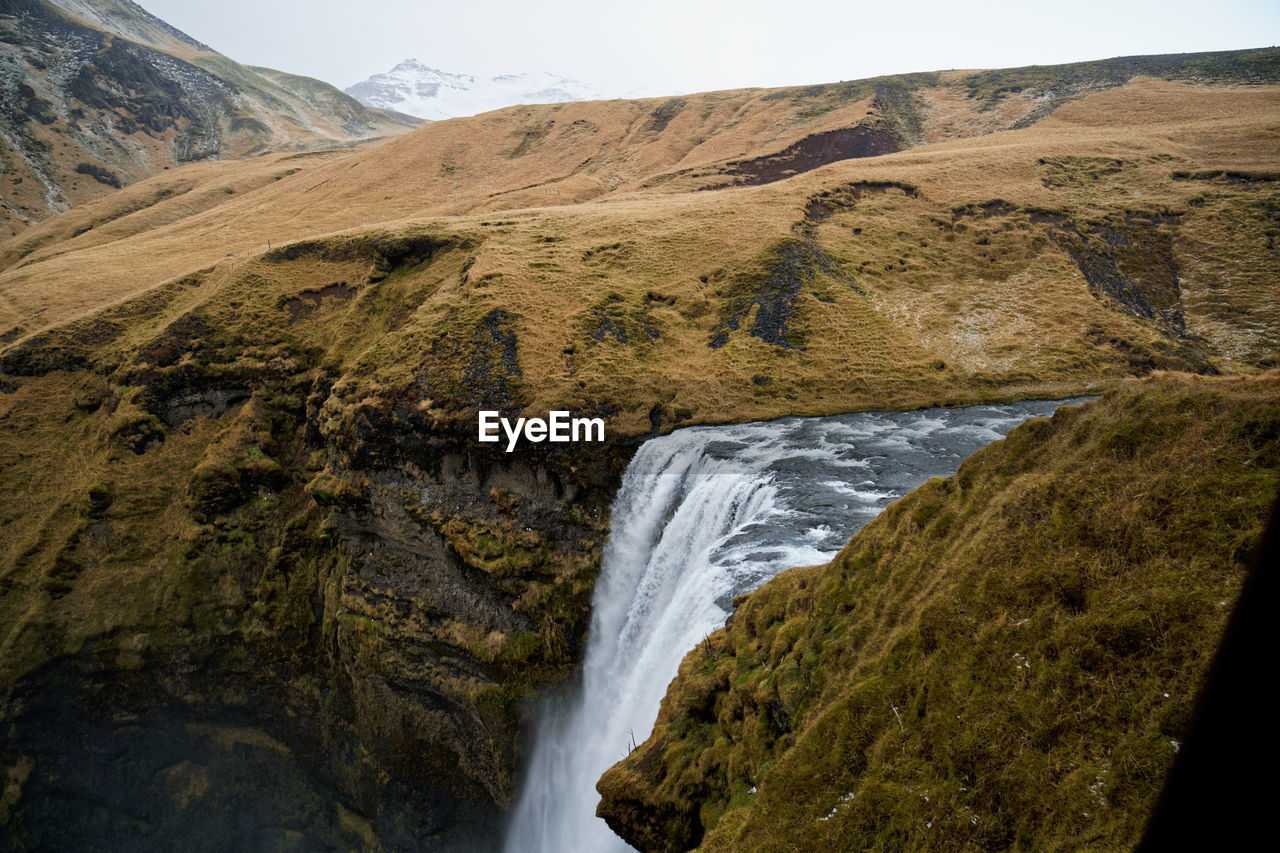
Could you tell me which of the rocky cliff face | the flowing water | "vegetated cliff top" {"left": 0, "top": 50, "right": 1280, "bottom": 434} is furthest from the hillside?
the flowing water

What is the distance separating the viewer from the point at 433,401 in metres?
32.6

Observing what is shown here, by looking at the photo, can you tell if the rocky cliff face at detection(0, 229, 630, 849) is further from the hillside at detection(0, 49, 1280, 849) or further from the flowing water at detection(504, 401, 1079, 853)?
the flowing water at detection(504, 401, 1079, 853)

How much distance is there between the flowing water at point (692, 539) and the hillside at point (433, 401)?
5.74 ft

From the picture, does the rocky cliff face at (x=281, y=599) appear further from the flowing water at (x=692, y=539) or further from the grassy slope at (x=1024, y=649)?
the grassy slope at (x=1024, y=649)

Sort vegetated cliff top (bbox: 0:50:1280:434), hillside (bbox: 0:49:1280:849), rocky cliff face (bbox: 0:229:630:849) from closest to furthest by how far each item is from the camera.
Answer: rocky cliff face (bbox: 0:229:630:849) → hillside (bbox: 0:49:1280:849) → vegetated cliff top (bbox: 0:50:1280:434)

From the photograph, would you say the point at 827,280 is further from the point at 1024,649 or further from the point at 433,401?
the point at 1024,649

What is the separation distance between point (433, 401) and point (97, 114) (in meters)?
171

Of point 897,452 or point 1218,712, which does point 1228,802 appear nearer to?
point 1218,712

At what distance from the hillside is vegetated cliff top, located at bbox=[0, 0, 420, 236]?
101600 mm

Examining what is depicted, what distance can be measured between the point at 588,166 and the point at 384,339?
65.4 meters

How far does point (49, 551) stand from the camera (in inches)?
1385

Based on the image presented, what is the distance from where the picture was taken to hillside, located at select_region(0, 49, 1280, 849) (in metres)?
30.6

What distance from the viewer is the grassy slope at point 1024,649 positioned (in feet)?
21.2

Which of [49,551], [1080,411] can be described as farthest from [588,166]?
[1080,411]
